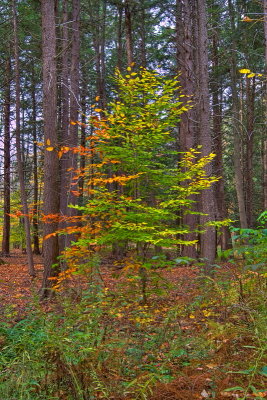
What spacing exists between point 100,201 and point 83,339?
3.21m

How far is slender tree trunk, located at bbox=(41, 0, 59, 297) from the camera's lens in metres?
8.05

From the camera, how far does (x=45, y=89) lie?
8.16m

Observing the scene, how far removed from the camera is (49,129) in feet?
26.7

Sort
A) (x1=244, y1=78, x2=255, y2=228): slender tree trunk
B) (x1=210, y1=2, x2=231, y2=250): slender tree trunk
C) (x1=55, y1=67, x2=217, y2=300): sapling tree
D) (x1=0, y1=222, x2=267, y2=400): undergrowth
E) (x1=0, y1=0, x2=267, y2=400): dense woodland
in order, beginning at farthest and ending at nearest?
1. (x1=244, y1=78, x2=255, y2=228): slender tree trunk
2. (x1=210, y1=2, x2=231, y2=250): slender tree trunk
3. (x1=55, y1=67, x2=217, y2=300): sapling tree
4. (x1=0, y1=0, x2=267, y2=400): dense woodland
5. (x1=0, y1=222, x2=267, y2=400): undergrowth

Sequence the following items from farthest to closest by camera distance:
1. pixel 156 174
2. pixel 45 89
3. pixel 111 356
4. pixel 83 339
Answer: pixel 45 89 → pixel 156 174 → pixel 83 339 → pixel 111 356

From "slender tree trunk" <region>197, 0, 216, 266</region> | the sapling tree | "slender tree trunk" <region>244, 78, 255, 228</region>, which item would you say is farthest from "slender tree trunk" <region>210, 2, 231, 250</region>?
the sapling tree

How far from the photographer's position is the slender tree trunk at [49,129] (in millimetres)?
8055

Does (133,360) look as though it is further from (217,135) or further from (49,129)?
(217,135)

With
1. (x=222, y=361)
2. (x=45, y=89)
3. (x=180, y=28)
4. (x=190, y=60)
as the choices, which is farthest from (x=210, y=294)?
(x=180, y=28)

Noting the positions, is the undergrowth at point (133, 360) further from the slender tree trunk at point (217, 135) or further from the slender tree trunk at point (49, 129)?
the slender tree trunk at point (217, 135)

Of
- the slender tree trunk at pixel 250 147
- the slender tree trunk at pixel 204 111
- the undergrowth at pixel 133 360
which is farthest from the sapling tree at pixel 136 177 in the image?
the slender tree trunk at pixel 250 147

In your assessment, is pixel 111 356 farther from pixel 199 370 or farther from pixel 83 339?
pixel 199 370

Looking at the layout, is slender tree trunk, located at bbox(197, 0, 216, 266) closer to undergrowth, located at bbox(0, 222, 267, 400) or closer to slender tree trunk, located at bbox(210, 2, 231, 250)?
undergrowth, located at bbox(0, 222, 267, 400)

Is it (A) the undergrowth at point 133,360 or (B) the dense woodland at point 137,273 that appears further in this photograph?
(B) the dense woodland at point 137,273
